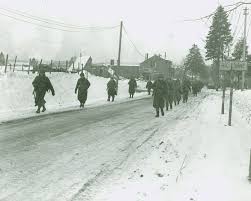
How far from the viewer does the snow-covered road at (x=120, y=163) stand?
5.68 meters

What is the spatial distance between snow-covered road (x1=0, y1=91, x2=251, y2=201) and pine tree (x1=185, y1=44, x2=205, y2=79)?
97067 millimetres

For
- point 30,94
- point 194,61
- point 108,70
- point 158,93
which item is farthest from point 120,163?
point 194,61

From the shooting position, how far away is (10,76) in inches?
1177

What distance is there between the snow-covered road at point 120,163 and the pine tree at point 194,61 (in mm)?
97067

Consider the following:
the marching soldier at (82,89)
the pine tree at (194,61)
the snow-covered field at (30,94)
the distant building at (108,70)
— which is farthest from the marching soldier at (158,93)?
the pine tree at (194,61)

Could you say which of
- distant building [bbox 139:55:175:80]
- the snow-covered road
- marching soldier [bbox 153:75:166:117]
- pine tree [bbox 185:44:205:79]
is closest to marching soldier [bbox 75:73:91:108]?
marching soldier [bbox 153:75:166:117]

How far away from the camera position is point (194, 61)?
109m

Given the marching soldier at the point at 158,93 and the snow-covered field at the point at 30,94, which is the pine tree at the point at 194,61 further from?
the marching soldier at the point at 158,93

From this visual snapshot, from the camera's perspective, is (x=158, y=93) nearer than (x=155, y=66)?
Yes

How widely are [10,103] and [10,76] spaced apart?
677cm

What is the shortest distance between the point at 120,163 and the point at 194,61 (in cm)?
10383

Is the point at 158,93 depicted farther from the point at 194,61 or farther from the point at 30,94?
the point at 194,61

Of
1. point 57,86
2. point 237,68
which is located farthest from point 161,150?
point 57,86

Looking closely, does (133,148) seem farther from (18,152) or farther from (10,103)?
(10,103)
